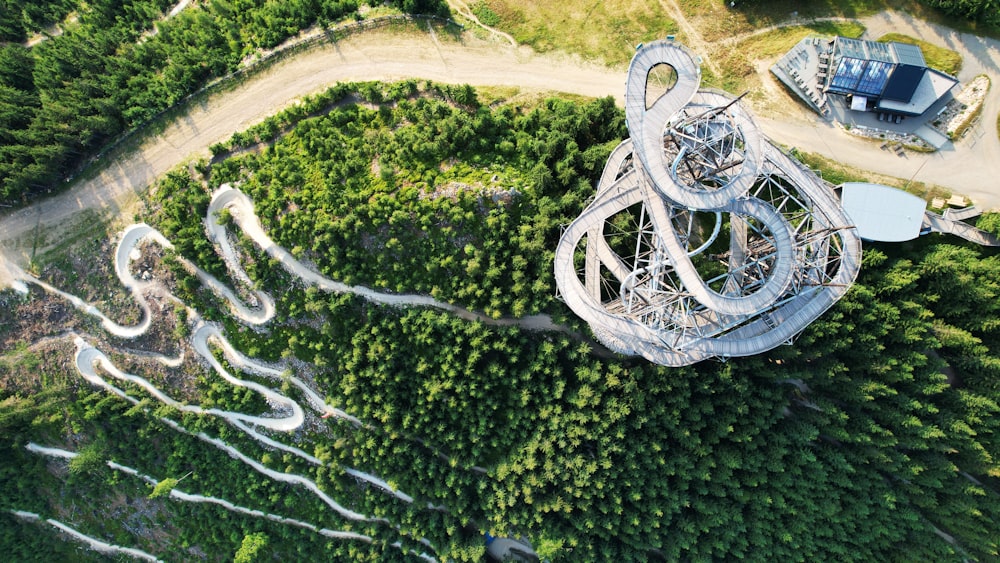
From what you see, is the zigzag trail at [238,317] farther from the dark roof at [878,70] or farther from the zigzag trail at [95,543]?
the dark roof at [878,70]

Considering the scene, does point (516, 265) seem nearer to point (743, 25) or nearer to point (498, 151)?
point (498, 151)

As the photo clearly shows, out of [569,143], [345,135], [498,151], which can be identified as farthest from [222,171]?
[569,143]

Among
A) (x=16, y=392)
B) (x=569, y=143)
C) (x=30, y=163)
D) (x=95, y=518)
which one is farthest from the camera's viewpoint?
(x=95, y=518)

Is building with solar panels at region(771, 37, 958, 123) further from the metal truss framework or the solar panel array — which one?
the metal truss framework

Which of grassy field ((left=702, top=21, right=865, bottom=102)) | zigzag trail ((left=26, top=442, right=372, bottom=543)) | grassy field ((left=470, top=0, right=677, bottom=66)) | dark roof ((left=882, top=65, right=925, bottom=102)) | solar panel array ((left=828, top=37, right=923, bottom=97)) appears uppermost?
grassy field ((left=470, top=0, right=677, bottom=66))

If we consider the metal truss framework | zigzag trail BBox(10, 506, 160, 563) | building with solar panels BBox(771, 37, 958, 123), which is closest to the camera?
the metal truss framework

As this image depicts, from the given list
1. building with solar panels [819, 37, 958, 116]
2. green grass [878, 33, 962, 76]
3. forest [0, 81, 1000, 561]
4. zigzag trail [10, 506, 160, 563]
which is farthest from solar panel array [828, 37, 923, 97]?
zigzag trail [10, 506, 160, 563]
